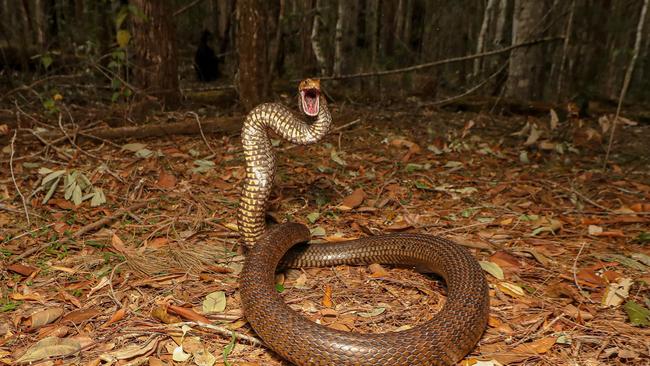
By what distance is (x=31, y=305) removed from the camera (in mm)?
3277

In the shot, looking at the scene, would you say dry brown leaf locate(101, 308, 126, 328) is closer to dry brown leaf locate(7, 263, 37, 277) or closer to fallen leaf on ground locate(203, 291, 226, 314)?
fallen leaf on ground locate(203, 291, 226, 314)

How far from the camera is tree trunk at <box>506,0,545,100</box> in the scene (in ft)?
34.1

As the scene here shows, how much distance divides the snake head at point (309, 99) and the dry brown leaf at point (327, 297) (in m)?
1.44

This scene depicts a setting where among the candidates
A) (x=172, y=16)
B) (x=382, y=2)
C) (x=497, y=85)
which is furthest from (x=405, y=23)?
(x=172, y=16)

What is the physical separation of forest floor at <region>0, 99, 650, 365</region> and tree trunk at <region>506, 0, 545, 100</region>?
14.5 ft

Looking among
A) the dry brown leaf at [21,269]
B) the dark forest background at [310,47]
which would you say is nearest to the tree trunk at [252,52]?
the dark forest background at [310,47]

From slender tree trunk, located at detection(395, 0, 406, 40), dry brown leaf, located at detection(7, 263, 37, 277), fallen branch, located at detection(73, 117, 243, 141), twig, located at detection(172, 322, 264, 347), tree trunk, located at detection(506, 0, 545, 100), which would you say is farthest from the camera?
slender tree trunk, located at detection(395, 0, 406, 40)

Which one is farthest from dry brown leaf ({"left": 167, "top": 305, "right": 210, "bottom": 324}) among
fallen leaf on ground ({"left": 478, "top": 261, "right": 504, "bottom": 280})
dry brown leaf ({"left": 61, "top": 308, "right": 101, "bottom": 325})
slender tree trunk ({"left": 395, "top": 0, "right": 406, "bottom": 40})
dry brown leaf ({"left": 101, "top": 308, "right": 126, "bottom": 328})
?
slender tree trunk ({"left": 395, "top": 0, "right": 406, "bottom": 40})

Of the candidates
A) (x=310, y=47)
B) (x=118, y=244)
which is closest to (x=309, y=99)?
(x=118, y=244)

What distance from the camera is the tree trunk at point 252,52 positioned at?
6773 mm

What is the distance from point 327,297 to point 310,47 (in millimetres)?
15124

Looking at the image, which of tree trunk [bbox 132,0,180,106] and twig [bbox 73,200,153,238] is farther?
tree trunk [bbox 132,0,180,106]

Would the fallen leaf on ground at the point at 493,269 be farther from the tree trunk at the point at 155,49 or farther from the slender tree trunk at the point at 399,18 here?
the slender tree trunk at the point at 399,18

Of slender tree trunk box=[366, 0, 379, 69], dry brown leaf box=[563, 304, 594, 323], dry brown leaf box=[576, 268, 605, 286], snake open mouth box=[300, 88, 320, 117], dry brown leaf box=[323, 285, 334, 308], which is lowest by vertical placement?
dry brown leaf box=[323, 285, 334, 308]
